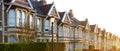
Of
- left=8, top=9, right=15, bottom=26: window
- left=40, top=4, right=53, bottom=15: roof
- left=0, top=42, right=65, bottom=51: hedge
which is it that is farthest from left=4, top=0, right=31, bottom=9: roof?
left=40, top=4, right=53, bottom=15: roof

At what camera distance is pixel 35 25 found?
152 ft

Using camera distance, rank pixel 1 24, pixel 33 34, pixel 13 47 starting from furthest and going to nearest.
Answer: pixel 33 34
pixel 1 24
pixel 13 47

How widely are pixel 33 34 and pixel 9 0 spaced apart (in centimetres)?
769

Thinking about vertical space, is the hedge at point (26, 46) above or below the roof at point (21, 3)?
below

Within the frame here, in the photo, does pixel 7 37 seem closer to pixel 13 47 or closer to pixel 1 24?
pixel 1 24

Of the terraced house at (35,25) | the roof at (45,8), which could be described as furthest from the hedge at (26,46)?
the roof at (45,8)

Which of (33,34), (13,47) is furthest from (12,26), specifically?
(13,47)

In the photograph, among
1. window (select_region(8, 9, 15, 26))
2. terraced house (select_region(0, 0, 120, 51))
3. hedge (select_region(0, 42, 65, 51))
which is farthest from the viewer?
window (select_region(8, 9, 15, 26))

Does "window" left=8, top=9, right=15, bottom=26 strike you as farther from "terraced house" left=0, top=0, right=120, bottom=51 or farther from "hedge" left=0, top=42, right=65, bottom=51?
"hedge" left=0, top=42, right=65, bottom=51

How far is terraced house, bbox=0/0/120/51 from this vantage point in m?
37.1

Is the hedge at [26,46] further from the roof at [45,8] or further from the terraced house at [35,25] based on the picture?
the roof at [45,8]

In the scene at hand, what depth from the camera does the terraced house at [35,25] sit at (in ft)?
122

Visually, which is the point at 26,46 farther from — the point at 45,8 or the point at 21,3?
the point at 45,8

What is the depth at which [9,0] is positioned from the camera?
36.9m
